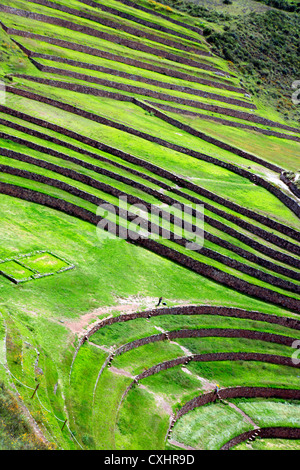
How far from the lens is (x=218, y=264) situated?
34.0 m

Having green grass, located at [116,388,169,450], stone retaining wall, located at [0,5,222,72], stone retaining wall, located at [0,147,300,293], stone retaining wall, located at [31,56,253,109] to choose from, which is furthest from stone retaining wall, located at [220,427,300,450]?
stone retaining wall, located at [0,5,222,72]

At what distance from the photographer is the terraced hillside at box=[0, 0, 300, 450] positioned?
69.2 ft

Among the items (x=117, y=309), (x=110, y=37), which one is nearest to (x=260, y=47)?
(x=110, y=37)

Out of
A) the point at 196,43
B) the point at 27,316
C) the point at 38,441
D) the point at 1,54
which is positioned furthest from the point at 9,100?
the point at 196,43

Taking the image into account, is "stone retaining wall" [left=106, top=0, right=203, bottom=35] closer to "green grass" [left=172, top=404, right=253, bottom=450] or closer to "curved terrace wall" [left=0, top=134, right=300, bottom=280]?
"curved terrace wall" [left=0, top=134, right=300, bottom=280]

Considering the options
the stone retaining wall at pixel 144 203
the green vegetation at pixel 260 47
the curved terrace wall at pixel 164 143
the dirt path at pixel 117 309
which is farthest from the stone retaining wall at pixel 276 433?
the green vegetation at pixel 260 47

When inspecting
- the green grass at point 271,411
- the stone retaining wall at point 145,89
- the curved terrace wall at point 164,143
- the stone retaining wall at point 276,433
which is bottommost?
the stone retaining wall at point 276,433

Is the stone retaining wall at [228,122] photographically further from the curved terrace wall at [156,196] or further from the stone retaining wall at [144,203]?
the stone retaining wall at [144,203]

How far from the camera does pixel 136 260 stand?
31609 millimetres

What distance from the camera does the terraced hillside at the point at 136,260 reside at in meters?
21.1

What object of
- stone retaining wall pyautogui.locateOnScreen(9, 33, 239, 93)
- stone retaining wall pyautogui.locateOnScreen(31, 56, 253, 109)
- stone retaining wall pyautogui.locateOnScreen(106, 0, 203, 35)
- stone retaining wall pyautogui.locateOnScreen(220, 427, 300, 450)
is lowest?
stone retaining wall pyautogui.locateOnScreen(220, 427, 300, 450)
